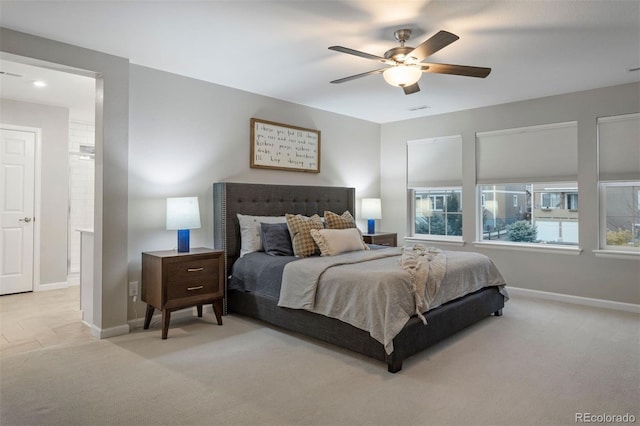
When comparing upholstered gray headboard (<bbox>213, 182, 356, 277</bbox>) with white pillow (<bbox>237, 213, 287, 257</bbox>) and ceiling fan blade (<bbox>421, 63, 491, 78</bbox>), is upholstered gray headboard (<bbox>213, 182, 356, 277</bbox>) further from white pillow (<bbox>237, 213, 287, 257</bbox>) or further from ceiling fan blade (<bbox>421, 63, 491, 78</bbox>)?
ceiling fan blade (<bbox>421, 63, 491, 78</bbox>)

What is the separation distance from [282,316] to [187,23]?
2.47 metres

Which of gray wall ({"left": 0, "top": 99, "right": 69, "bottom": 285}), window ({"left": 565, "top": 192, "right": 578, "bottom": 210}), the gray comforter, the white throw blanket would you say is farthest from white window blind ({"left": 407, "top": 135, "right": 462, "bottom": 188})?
gray wall ({"left": 0, "top": 99, "right": 69, "bottom": 285})

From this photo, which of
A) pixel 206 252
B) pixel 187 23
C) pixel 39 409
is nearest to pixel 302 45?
pixel 187 23

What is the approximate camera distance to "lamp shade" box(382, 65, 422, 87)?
2986 millimetres

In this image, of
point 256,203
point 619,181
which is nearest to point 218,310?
point 256,203

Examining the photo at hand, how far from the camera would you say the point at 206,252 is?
3.68 m

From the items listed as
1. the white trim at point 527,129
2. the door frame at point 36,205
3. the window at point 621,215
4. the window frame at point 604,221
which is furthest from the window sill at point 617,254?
the door frame at point 36,205

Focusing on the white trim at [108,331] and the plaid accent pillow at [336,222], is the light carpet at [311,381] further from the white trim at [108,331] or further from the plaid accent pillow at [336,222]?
the plaid accent pillow at [336,222]

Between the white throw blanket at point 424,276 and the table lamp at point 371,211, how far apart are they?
2.24m

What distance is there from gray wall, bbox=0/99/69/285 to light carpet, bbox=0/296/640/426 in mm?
2724

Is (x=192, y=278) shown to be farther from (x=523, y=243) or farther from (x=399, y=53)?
(x=523, y=243)

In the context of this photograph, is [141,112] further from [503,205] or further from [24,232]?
[503,205]

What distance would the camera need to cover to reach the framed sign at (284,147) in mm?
4711

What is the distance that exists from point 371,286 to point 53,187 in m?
4.90
